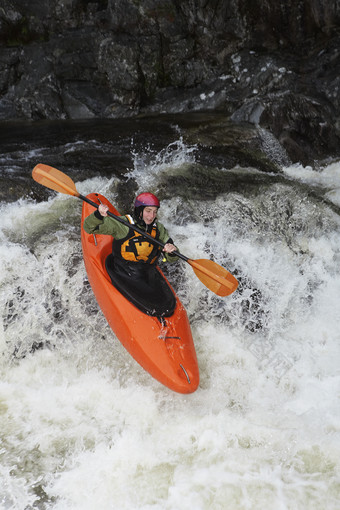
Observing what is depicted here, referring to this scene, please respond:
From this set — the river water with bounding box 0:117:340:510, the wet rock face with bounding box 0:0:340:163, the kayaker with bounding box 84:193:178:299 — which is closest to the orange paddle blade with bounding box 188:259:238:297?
the kayaker with bounding box 84:193:178:299

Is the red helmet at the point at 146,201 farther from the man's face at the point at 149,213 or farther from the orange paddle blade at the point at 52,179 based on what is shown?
the orange paddle blade at the point at 52,179

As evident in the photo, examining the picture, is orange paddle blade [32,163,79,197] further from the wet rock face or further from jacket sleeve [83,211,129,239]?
the wet rock face

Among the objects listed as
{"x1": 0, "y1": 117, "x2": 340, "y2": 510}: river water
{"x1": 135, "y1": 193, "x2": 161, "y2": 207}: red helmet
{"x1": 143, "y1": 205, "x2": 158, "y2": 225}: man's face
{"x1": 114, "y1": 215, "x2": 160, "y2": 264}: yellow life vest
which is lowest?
{"x1": 0, "y1": 117, "x2": 340, "y2": 510}: river water

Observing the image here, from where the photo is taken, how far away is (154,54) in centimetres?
672

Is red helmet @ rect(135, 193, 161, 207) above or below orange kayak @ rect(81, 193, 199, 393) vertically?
above

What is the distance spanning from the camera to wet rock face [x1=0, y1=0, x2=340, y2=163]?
647 centimetres

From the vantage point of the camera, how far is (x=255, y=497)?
7.47 feet

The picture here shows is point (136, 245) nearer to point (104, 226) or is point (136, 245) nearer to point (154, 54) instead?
point (104, 226)

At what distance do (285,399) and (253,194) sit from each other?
235 centimetres

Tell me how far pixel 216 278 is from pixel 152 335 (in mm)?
650

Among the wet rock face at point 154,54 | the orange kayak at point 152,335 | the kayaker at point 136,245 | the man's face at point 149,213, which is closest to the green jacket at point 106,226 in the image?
the kayaker at point 136,245

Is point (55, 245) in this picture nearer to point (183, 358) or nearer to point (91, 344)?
point (91, 344)

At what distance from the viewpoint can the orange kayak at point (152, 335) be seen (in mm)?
2846

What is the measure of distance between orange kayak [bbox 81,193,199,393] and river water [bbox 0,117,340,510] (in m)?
0.18
